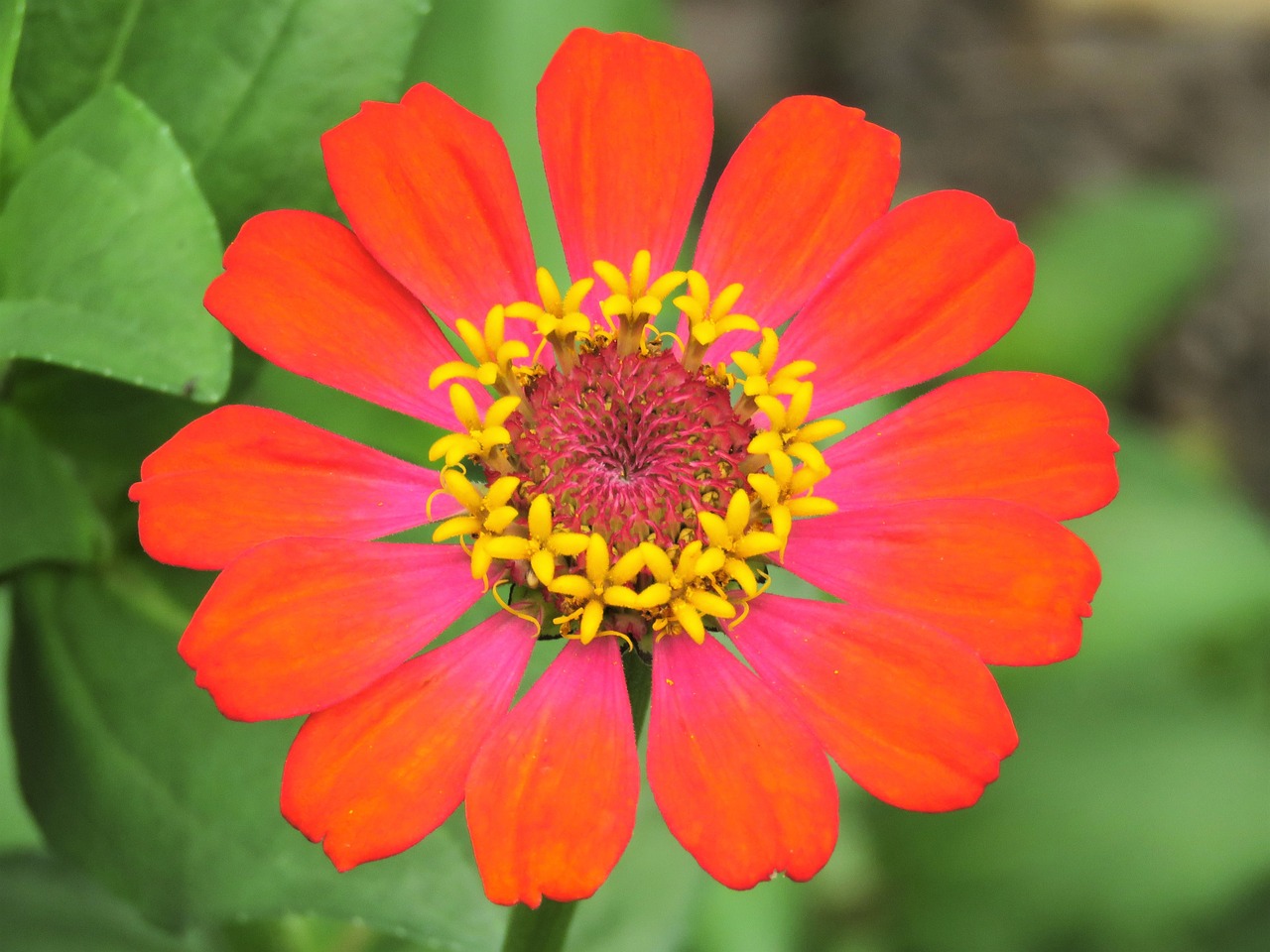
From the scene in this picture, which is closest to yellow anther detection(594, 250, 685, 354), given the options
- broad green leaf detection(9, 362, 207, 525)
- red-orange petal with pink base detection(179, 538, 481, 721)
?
red-orange petal with pink base detection(179, 538, 481, 721)

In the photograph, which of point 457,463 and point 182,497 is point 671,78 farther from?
point 182,497

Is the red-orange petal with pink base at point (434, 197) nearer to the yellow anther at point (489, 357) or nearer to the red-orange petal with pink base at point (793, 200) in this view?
the yellow anther at point (489, 357)

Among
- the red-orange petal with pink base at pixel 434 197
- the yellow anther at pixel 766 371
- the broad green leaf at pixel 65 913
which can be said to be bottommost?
the broad green leaf at pixel 65 913

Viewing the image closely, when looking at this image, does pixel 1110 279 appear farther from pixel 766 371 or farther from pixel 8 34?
pixel 8 34

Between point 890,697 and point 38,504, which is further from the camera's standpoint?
point 38,504

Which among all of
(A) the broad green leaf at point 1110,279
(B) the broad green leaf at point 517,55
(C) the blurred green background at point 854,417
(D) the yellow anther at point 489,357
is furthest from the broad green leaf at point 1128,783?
(D) the yellow anther at point 489,357

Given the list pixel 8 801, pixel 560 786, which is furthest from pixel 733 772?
pixel 8 801
